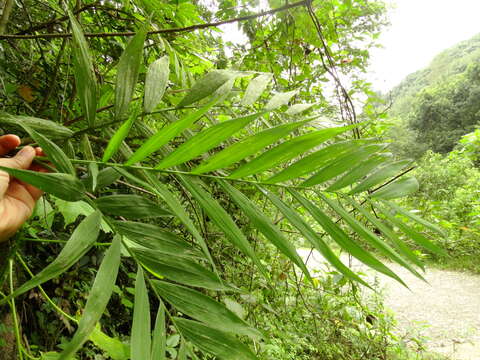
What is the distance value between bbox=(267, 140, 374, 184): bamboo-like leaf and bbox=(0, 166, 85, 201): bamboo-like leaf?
8.3 inches

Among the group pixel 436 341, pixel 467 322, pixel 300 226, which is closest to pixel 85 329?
pixel 300 226

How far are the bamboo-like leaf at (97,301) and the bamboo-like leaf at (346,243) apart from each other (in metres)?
0.21

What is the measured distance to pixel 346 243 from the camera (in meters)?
0.32

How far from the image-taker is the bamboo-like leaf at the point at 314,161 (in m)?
0.35

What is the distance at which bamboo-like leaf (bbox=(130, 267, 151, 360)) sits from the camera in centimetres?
27

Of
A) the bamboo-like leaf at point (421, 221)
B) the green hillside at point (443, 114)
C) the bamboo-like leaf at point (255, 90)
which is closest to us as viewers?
the bamboo-like leaf at point (421, 221)

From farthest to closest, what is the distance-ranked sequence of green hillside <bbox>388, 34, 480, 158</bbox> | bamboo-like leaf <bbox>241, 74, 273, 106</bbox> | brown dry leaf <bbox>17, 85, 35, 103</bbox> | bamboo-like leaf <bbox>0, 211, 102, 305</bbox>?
green hillside <bbox>388, 34, 480, 158</bbox>, brown dry leaf <bbox>17, 85, 35, 103</bbox>, bamboo-like leaf <bbox>241, 74, 273, 106</bbox>, bamboo-like leaf <bbox>0, 211, 102, 305</bbox>

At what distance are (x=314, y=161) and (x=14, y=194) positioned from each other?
499 millimetres

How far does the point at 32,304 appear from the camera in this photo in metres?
1.19

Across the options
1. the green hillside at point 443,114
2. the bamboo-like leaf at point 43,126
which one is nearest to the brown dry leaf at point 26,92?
the bamboo-like leaf at point 43,126

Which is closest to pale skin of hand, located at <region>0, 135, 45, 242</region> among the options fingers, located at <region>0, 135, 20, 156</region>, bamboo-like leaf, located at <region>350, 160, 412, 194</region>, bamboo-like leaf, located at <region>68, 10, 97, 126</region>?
fingers, located at <region>0, 135, 20, 156</region>

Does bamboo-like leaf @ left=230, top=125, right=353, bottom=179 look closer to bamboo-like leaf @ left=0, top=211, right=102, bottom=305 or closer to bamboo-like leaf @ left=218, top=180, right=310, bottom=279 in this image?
bamboo-like leaf @ left=218, top=180, right=310, bottom=279

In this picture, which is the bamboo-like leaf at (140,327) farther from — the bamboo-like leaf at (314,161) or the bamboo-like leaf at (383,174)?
the bamboo-like leaf at (383,174)

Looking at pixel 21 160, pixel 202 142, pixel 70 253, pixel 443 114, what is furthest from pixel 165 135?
pixel 443 114
